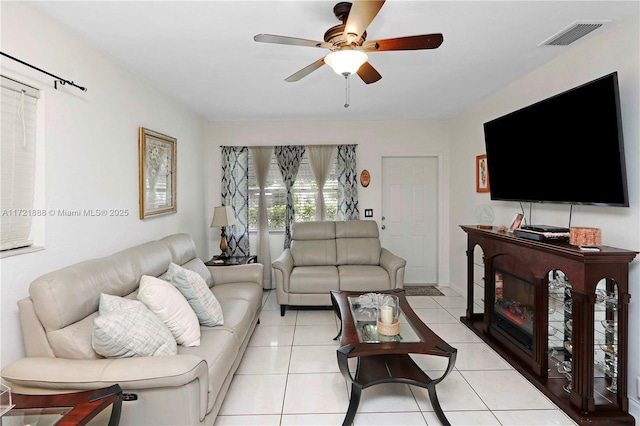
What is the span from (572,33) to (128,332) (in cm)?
336

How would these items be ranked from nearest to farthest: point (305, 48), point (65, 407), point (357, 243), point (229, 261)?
point (65, 407), point (305, 48), point (229, 261), point (357, 243)

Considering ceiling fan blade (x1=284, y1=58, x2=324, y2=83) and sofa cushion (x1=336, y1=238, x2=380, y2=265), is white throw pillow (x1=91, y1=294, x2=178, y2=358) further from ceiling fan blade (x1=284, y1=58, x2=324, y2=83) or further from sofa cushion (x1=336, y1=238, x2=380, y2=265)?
sofa cushion (x1=336, y1=238, x2=380, y2=265)

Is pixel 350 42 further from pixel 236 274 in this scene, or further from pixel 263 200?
pixel 263 200

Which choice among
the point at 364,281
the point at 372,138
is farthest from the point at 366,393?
the point at 372,138

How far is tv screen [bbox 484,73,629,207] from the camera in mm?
2027

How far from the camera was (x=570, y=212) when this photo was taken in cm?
258

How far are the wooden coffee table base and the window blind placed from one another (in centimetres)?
190

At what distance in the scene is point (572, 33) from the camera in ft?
7.58

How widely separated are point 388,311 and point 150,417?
1.44 meters

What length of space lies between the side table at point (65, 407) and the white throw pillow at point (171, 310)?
27.5 inches

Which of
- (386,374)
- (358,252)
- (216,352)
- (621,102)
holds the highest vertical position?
(621,102)

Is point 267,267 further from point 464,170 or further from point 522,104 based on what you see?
point 522,104

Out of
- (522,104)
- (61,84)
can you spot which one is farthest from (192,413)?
(522,104)

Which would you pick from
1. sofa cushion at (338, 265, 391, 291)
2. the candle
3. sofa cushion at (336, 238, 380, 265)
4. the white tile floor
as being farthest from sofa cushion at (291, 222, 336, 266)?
the candle
